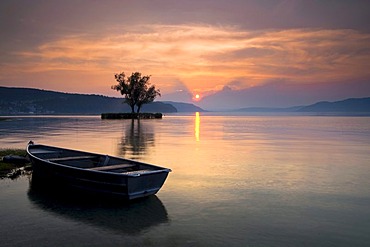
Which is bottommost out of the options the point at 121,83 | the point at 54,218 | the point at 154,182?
the point at 54,218

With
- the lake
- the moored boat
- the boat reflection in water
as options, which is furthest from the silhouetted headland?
the boat reflection in water

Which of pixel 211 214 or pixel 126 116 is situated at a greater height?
pixel 126 116

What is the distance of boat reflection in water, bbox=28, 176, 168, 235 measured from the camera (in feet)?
36.0

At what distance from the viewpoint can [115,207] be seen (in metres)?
12.8

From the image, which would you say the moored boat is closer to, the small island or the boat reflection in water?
the boat reflection in water

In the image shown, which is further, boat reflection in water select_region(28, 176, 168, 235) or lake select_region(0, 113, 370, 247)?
boat reflection in water select_region(28, 176, 168, 235)

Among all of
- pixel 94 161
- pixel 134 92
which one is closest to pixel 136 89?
pixel 134 92

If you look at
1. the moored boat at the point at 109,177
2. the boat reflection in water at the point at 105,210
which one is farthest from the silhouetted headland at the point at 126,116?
the boat reflection in water at the point at 105,210

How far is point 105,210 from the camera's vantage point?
489 inches

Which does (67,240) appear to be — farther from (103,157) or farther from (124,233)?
(103,157)

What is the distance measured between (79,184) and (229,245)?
24.2ft

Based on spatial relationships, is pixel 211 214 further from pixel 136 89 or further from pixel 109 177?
pixel 136 89

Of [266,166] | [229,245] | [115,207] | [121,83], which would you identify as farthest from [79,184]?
[121,83]

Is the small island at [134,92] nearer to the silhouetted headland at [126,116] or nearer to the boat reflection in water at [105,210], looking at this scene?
the silhouetted headland at [126,116]
